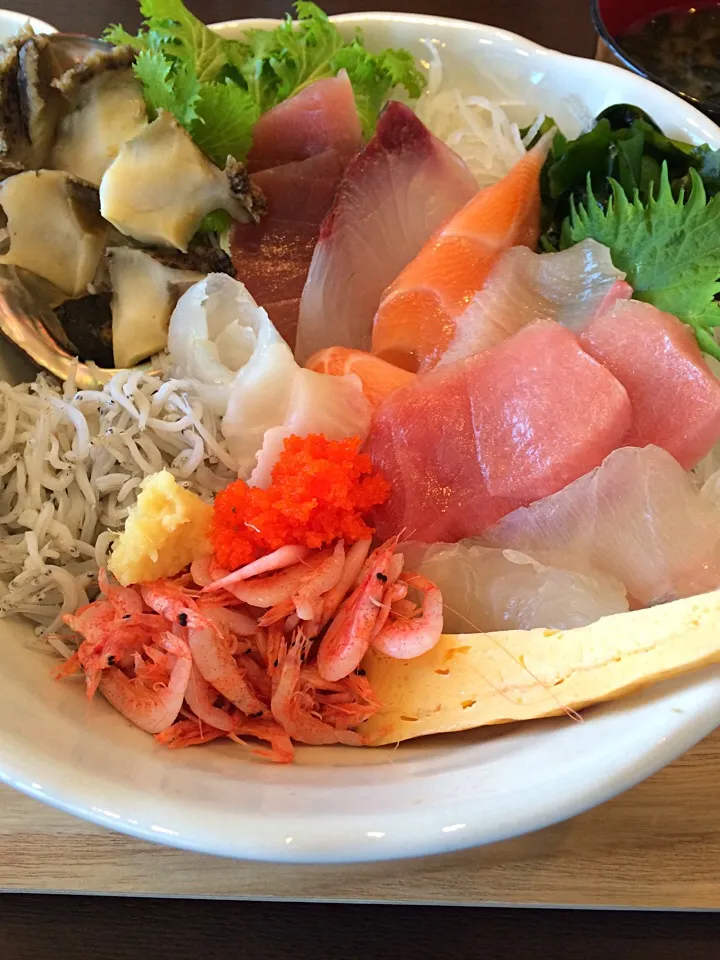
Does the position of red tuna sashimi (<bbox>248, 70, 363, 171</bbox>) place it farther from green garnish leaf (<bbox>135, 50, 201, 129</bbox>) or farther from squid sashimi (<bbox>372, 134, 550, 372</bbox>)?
squid sashimi (<bbox>372, 134, 550, 372</bbox>)

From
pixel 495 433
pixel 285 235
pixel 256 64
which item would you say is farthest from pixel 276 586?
pixel 256 64

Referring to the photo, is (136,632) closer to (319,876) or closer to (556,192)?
(319,876)

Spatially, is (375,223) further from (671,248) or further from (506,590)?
(506,590)

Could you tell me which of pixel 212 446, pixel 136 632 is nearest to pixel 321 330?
pixel 212 446

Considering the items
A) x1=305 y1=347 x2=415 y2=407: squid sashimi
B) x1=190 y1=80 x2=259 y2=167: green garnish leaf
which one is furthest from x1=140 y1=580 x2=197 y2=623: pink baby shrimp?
x1=190 y1=80 x2=259 y2=167: green garnish leaf

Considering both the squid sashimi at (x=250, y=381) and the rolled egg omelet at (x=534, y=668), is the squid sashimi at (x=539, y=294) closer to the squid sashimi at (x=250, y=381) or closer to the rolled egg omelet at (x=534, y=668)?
the squid sashimi at (x=250, y=381)

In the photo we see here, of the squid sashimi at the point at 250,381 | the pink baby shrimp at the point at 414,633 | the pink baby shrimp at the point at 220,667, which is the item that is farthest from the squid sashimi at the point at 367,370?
the pink baby shrimp at the point at 220,667
